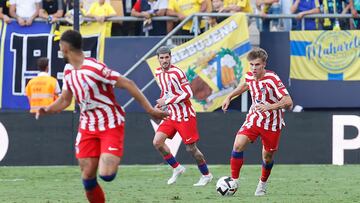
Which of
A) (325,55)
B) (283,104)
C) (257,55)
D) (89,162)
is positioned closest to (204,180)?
(283,104)

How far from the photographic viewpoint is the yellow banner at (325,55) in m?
23.0

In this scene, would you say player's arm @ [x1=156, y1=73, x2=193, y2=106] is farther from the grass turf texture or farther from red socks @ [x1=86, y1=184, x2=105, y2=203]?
red socks @ [x1=86, y1=184, x2=105, y2=203]

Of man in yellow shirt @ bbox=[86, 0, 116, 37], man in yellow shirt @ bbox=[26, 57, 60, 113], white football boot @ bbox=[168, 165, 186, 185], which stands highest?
man in yellow shirt @ bbox=[86, 0, 116, 37]

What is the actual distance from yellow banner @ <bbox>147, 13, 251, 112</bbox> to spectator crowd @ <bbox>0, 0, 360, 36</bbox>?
1.62 feet

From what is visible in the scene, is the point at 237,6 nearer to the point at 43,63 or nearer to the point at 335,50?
the point at 335,50

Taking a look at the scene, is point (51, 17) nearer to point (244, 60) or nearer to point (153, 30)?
point (153, 30)

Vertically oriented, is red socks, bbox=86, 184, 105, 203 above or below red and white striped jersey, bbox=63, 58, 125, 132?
below

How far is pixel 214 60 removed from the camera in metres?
22.5

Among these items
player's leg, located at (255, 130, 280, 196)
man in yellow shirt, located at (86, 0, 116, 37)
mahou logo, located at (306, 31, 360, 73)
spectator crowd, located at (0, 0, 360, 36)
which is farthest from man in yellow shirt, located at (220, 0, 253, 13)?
player's leg, located at (255, 130, 280, 196)

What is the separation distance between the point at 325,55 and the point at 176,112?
670 centimetres

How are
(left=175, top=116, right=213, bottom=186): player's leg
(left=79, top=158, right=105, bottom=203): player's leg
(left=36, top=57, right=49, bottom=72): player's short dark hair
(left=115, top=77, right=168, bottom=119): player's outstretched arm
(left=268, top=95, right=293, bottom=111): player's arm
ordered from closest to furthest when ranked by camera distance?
(left=115, top=77, right=168, bottom=119): player's outstretched arm → (left=79, top=158, right=105, bottom=203): player's leg → (left=268, top=95, right=293, bottom=111): player's arm → (left=175, top=116, right=213, bottom=186): player's leg → (left=36, top=57, right=49, bottom=72): player's short dark hair

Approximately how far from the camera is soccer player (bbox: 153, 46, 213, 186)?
17047mm

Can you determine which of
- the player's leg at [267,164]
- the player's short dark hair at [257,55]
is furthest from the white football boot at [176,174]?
the player's short dark hair at [257,55]

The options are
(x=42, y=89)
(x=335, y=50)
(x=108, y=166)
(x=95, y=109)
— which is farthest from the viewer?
(x=335, y=50)
